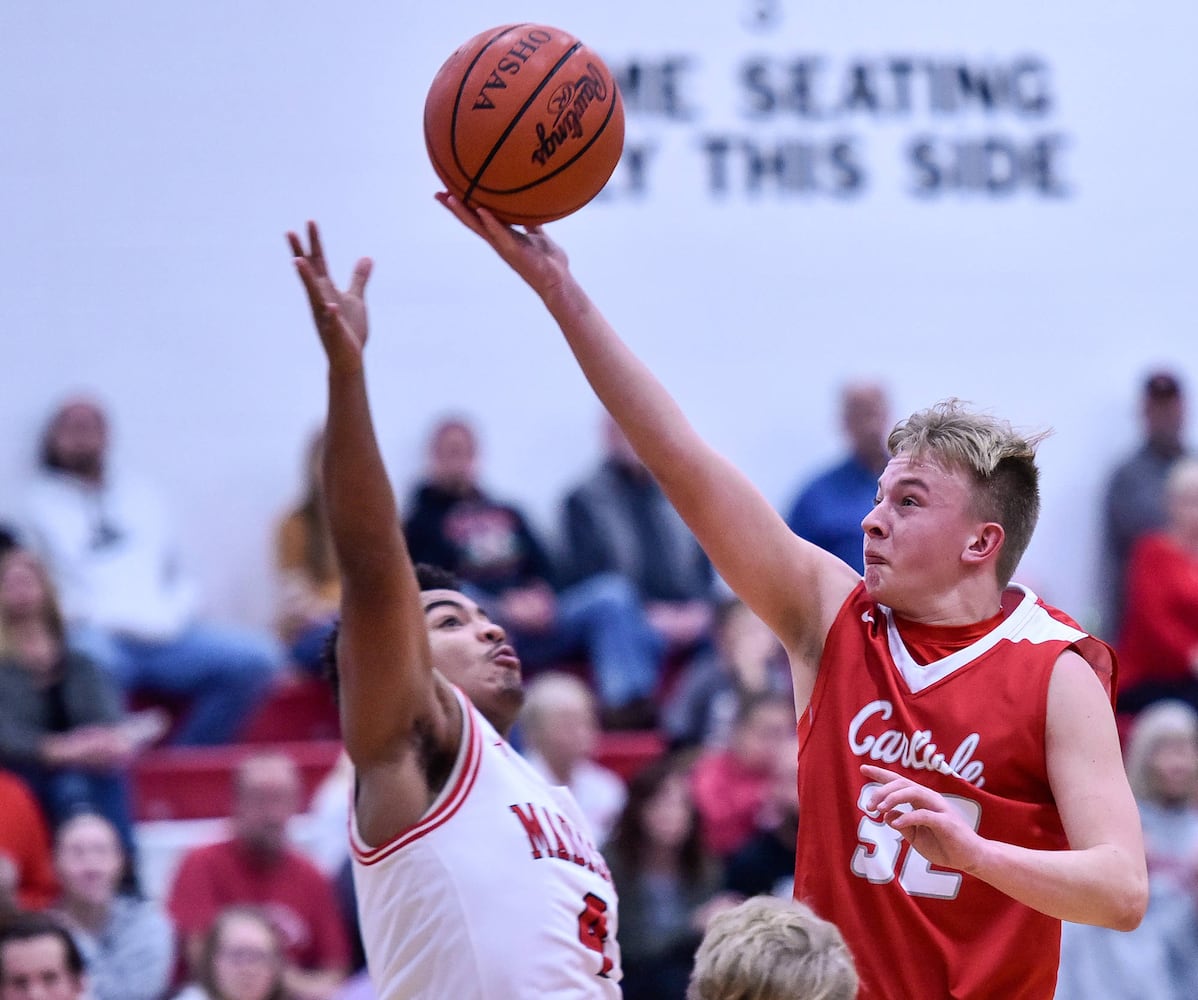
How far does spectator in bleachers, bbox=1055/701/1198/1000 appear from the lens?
6051 millimetres

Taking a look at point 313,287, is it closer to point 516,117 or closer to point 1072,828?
point 516,117

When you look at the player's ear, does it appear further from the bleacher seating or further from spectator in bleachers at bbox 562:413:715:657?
spectator in bleachers at bbox 562:413:715:657

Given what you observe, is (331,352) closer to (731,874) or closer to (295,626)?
(731,874)

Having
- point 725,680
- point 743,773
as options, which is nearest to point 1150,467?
point 725,680

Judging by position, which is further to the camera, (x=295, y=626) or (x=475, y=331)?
(x=475, y=331)

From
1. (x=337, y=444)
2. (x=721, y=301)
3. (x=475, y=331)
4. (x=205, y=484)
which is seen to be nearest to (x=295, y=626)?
(x=205, y=484)

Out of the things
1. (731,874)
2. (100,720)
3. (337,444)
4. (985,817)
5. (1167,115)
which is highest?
(1167,115)

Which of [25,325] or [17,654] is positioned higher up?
[25,325]

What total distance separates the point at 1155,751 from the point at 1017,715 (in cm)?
409

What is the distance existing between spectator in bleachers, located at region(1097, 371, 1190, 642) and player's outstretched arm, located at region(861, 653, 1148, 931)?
6266 mm

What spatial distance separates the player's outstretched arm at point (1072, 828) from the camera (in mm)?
2338

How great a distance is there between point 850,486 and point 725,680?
50.2 inches

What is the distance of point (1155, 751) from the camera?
6465mm

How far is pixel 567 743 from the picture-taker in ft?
20.7
